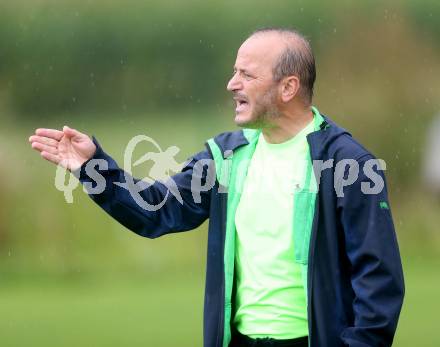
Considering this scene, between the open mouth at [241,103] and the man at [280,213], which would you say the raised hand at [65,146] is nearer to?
the man at [280,213]

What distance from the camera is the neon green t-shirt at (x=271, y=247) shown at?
9.45ft

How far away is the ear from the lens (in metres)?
3.11

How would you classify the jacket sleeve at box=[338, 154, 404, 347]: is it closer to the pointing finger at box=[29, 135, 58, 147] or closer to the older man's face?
the older man's face

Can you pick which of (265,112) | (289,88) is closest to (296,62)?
(289,88)

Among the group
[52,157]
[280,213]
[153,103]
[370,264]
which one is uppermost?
[153,103]

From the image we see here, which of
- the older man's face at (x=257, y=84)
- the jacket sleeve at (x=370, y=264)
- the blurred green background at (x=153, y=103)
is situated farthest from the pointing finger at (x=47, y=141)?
the blurred green background at (x=153, y=103)

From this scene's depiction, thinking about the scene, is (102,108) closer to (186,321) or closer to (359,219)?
(186,321)

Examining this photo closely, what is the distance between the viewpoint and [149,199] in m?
3.09

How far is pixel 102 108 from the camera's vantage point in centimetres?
849

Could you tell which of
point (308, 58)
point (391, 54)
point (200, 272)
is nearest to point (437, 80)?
point (391, 54)

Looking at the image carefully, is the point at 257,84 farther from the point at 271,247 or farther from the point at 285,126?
the point at 271,247

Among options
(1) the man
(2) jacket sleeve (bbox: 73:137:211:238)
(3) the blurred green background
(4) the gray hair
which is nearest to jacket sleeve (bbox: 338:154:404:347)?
(1) the man

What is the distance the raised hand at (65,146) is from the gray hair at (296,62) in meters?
0.59

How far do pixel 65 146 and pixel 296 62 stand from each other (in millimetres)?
725
